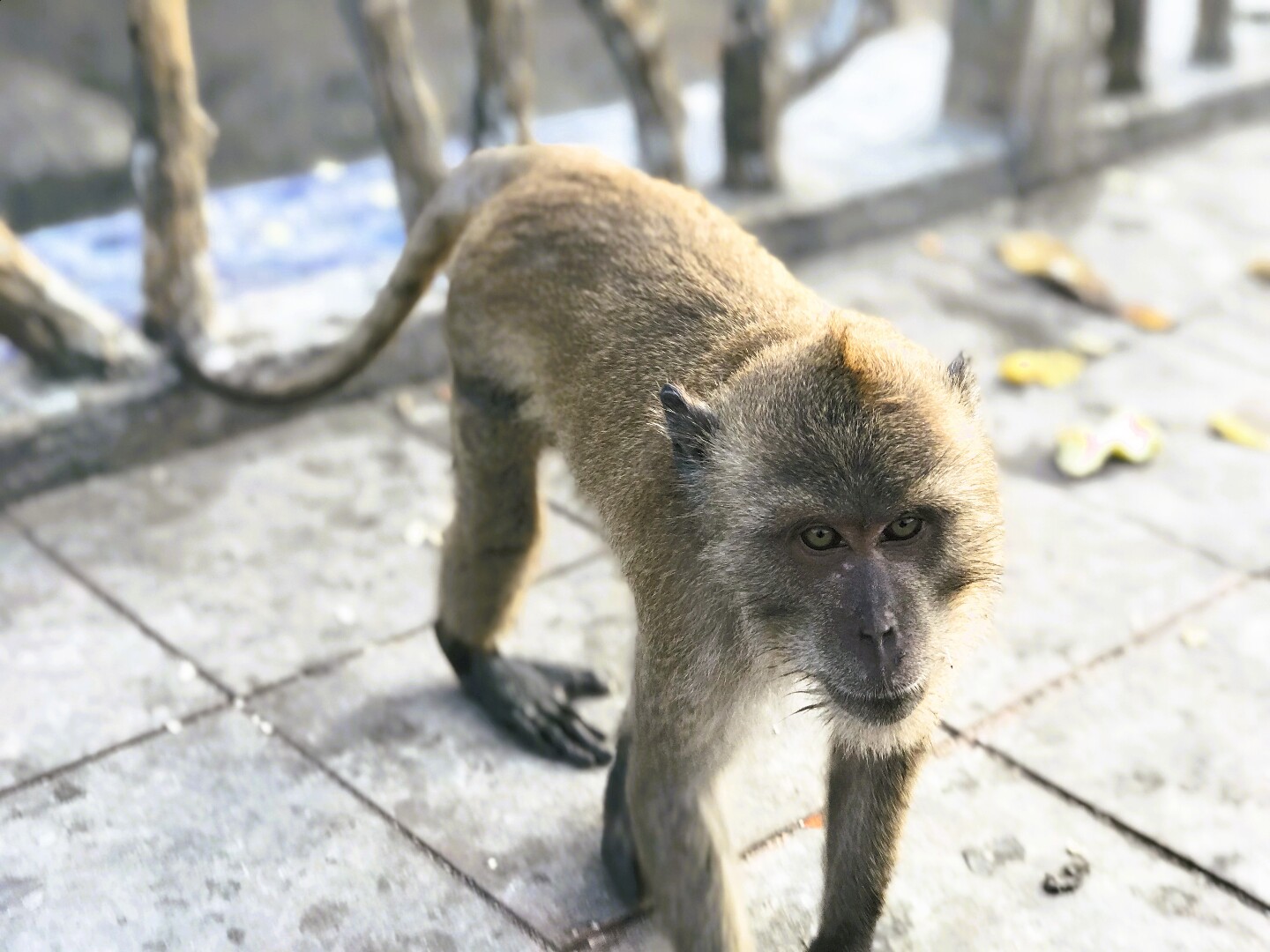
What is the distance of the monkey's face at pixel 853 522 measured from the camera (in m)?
2.77

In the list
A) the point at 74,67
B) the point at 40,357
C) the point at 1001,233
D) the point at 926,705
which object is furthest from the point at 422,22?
the point at 926,705

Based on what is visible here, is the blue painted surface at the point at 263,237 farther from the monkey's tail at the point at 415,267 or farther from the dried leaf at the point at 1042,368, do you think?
the dried leaf at the point at 1042,368

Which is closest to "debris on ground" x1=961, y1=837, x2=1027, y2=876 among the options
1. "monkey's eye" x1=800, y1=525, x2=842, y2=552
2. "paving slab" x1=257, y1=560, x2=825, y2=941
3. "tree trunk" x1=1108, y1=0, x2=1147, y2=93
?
"paving slab" x1=257, y1=560, x2=825, y2=941

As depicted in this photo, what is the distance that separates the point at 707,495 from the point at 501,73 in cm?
404

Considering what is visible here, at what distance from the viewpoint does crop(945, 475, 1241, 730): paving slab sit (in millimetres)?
4543

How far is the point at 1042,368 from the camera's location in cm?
646

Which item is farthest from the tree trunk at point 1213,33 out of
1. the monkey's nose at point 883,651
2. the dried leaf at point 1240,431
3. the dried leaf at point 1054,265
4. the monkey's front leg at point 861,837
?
the monkey's nose at point 883,651

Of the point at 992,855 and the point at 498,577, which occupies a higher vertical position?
the point at 498,577

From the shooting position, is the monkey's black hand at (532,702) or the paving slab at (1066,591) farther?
the paving slab at (1066,591)

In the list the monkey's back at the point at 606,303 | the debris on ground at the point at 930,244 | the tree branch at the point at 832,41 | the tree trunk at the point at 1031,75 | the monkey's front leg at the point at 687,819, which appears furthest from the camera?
the tree trunk at the point at 1031,75

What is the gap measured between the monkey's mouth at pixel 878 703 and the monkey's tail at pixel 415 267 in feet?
6.11

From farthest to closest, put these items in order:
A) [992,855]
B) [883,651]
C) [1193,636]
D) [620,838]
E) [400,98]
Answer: [400,98] < [1193,636] < [992,855] < [620,838] < [883,651]

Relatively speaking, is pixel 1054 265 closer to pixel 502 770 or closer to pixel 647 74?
pixel 647 74

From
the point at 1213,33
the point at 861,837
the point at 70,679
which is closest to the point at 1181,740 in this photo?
the point at 861,837
